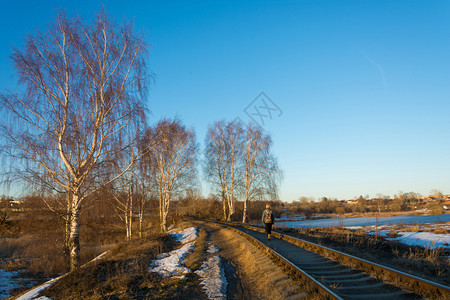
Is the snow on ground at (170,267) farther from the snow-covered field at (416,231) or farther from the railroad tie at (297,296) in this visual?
the snow-covered field at (416,231)

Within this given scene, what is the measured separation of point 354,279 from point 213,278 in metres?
3.55

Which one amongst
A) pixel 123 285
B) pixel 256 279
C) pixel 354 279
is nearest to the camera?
pixel 354 279

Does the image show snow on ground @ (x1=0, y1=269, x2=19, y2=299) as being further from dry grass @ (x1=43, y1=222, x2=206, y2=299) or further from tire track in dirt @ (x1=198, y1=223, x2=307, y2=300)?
tire track in dirt @ (x1=198, y1=223, x2=307, y2=300)

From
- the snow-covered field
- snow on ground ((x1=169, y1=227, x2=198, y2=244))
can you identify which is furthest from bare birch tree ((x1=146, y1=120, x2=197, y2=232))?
the snow-covered field

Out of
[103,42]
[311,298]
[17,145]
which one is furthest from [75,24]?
[311,298]

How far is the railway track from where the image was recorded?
16.4 feet

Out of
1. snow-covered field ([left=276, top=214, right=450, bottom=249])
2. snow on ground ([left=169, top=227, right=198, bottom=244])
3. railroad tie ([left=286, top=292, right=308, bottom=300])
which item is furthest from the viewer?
snow on ground ([left=169, top=227, right=198, bottom=244])

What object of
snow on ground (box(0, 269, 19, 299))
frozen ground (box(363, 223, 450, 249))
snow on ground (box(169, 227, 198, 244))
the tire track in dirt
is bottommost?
snow on ground (box(0, 269, 19, 299))

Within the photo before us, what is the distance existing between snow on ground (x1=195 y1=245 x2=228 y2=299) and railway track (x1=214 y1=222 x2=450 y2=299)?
1800 mm

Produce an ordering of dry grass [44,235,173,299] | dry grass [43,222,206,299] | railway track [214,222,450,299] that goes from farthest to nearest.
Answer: dry grass [44,235,173,299], dry grass [43,222,206,299], railway track [214,222,450,299]

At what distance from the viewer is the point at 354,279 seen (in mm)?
6203

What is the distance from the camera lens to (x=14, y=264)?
15.4m

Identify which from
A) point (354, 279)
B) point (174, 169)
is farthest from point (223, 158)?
point (354, 279)

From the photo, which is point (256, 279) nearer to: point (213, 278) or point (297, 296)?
point (213, 278)
